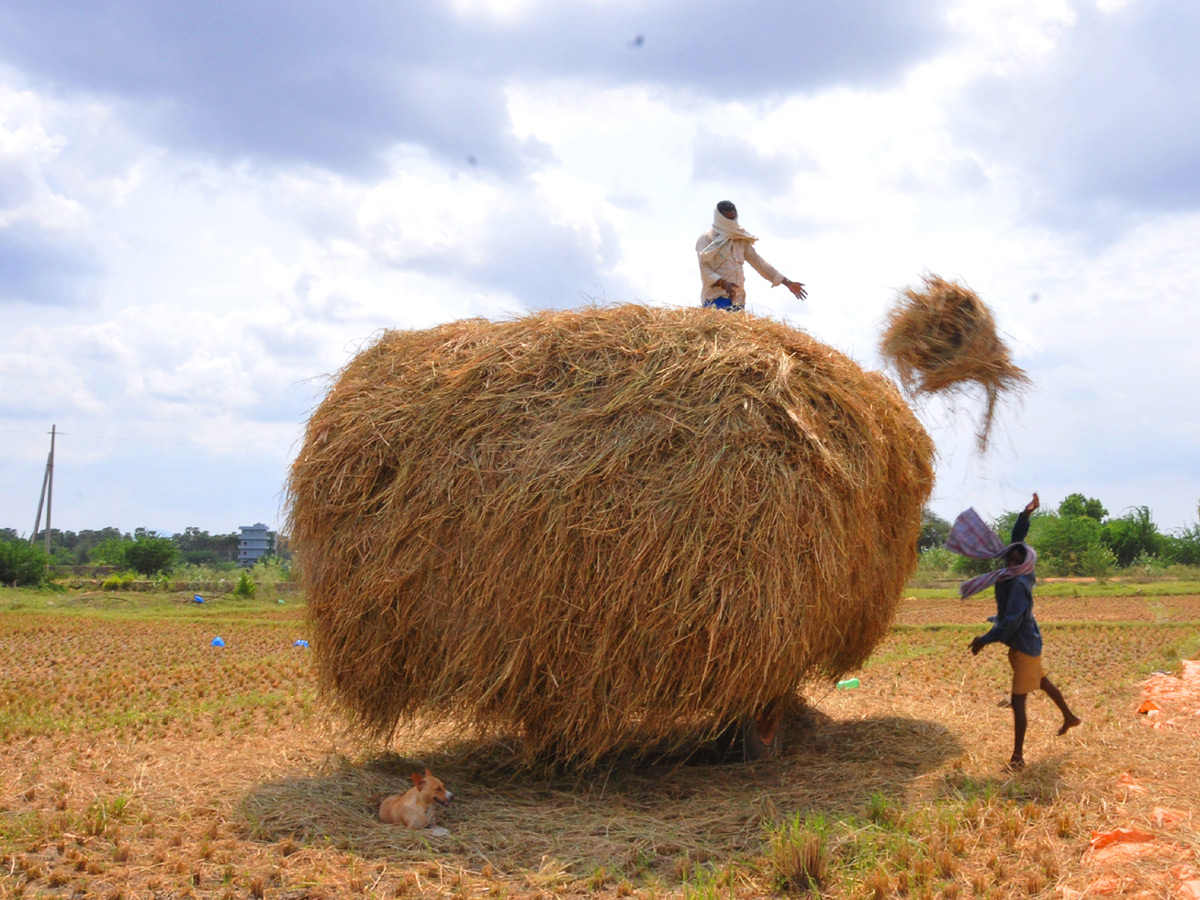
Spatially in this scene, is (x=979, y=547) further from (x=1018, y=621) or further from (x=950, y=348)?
(x=950, y=348)

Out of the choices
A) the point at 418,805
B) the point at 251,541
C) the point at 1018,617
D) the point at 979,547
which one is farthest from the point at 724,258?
the point at 251,541

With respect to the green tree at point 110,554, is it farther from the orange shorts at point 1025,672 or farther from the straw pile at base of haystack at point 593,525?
the orange shorts at point 1025,672

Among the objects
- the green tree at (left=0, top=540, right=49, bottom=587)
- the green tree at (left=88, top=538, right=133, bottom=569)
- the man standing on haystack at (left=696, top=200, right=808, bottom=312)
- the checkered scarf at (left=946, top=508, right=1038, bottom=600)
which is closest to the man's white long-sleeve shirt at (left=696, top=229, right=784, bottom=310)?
the man standing on haystack at (left=696, top=200, right=808, bottom=312)

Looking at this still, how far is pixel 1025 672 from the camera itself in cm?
650

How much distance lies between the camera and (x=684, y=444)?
5652mm

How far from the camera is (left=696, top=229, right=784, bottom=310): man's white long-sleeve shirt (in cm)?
824

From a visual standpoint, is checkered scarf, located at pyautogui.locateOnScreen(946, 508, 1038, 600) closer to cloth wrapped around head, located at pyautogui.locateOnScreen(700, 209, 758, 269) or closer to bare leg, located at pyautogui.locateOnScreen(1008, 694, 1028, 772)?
bare leg, located at pyautogui.locateOnScreen(1008, 694, 1028, 772)

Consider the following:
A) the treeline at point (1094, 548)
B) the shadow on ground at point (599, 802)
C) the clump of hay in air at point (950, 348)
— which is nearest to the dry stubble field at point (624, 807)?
the shadow on ground at point (599, 802)

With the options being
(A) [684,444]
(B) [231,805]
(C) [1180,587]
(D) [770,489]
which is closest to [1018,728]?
(D) [770,489]

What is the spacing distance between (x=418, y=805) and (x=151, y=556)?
133 ft

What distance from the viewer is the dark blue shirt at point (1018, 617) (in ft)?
21.2

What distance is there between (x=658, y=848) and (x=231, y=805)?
2745 mm

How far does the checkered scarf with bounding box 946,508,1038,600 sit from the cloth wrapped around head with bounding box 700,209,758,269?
3.05 m

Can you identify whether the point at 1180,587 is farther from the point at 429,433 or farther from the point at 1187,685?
the point at 429,433
